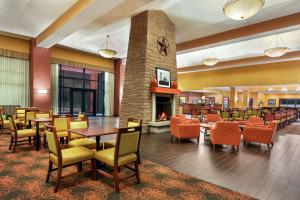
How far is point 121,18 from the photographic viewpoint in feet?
22.8

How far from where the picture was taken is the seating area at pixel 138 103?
2676 millimetres

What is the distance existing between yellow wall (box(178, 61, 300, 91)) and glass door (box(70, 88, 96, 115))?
8.24m

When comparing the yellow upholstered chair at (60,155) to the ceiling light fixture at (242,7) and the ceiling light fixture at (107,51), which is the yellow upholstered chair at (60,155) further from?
the ceiling light fixture at (107,51)

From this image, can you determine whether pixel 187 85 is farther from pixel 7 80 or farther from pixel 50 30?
pixel 7 80

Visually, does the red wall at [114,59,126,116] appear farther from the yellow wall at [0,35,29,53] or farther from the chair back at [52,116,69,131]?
the chair back at [52,116,69,131]

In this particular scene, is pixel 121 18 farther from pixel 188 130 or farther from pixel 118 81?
pixel 118 81

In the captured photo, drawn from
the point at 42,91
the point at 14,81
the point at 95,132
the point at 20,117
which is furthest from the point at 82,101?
the point at 95,132

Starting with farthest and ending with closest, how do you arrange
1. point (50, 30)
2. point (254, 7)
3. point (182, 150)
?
point (50, 30), point (182, 150), point (254, 7)

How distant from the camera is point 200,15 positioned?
21.6 feet

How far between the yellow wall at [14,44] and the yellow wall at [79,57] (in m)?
1.30

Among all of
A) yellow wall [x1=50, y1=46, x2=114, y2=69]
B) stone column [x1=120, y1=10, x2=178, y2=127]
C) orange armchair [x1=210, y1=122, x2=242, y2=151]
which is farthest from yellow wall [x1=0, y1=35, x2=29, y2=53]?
orange armchair [x1=210, y1=122, x2=242, y2=151]

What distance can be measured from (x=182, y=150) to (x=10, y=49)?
9382 mm

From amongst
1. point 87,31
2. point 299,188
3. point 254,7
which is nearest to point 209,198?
point 299,188

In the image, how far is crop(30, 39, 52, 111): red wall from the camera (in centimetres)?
890
